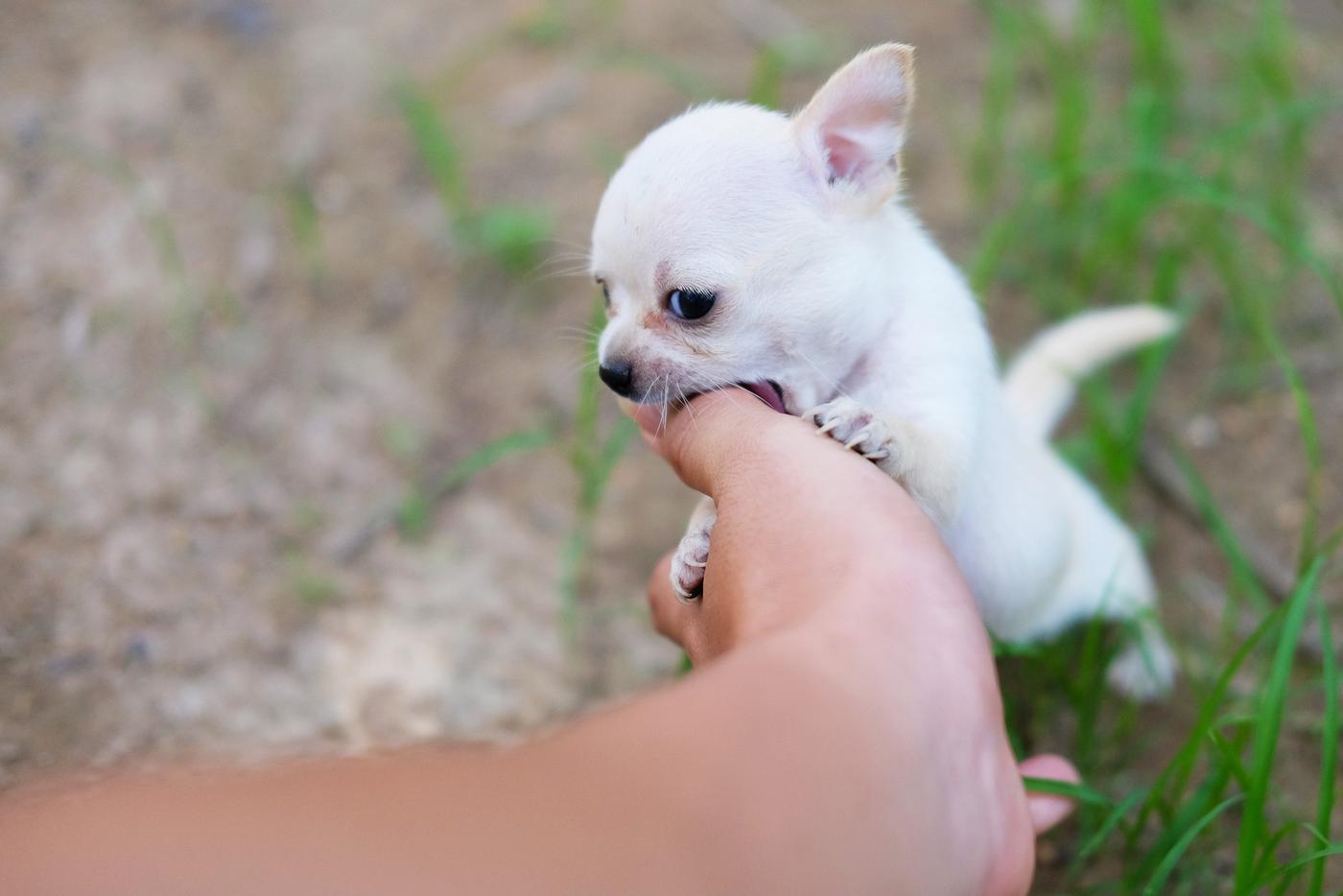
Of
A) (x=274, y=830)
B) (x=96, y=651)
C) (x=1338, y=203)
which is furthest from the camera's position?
(x=1338, y=203)

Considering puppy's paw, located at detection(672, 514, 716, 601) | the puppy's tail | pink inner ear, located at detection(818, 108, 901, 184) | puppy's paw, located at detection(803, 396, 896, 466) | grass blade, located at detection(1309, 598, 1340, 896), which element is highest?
pink inner ear, located at detection(818, 108, 901, 184)

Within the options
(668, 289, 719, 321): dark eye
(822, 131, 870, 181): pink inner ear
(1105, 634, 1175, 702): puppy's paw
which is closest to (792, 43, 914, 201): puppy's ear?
(822, 131, 870, 181): pink inner ear

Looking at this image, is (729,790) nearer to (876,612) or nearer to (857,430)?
(876,612)

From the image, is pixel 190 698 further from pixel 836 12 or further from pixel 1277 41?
pixel 1277 41

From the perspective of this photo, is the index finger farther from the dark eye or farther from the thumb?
the thumb

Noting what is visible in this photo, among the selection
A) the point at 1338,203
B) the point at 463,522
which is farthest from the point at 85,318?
the point at 1338,203

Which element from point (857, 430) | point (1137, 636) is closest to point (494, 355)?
point (857, 430)
